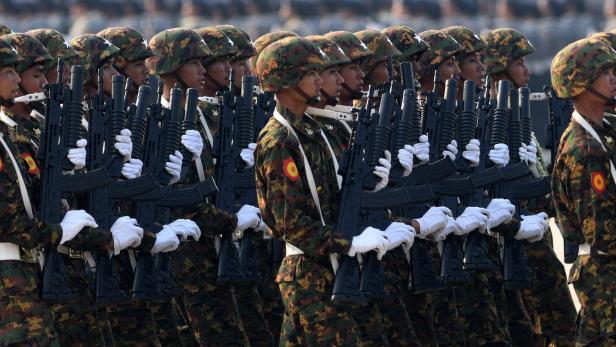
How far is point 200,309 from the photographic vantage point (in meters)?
13.1

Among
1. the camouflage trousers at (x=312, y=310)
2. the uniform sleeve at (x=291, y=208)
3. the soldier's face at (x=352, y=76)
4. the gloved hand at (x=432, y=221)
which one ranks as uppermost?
the soldier's face at (x=352, y=76)

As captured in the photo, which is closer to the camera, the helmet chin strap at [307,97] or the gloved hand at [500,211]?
the helmet chin strap at [307,97]

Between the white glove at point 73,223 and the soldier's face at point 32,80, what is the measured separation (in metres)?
1.23

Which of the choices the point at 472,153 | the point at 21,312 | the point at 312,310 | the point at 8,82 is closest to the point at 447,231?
the point at 472,153

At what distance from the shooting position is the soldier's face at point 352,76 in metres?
12.4

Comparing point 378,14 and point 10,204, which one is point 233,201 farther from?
point 378,14

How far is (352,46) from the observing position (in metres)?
13.0

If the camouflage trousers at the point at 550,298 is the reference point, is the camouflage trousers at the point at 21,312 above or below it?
above

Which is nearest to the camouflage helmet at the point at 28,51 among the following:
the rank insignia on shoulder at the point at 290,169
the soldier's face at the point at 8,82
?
the soldier's face at the point at 8,82

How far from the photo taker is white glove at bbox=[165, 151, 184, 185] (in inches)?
505

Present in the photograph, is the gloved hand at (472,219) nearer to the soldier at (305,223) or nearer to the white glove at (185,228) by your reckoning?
the white glove at (185,228)

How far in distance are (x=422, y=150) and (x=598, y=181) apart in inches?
82.0

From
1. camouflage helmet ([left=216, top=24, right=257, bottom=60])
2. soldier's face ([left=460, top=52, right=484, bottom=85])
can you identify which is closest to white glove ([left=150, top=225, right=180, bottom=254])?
camouflage helmet ([left=216, top=24, right=257, bottom=60])

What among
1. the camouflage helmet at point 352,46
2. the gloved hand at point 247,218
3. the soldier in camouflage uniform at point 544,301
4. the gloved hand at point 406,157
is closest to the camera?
the gloved hand at point 406,157
